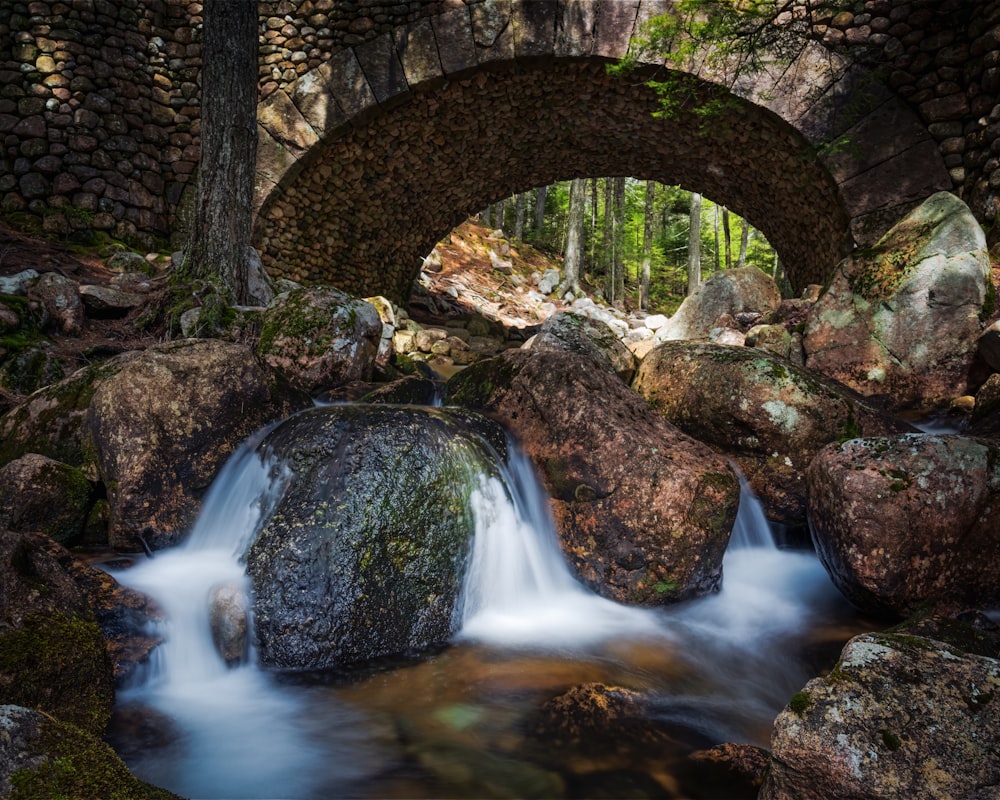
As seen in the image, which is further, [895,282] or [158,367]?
[895,282]

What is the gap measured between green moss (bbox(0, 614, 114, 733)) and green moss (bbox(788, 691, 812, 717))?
7.23 feet

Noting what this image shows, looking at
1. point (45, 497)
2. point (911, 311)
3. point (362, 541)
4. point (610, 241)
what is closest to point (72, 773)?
point (362, 541)

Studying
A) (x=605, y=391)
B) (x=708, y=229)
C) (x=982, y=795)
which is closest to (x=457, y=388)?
(x=605, y=391)

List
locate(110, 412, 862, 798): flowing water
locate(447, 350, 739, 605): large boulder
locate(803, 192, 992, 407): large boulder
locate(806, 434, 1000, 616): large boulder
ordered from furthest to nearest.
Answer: locate(803, 192, 992, 407): large boulder, locate(447, 350, 739, 605): large boulder, locate(806, 434, 1000, 616): large boulder, locate(110, 412, 862, 798): flowing water

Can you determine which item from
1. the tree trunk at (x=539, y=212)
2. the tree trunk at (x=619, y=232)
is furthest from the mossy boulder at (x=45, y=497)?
the tree trunk at (x=539, y=212)

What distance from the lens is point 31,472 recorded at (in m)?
3.16

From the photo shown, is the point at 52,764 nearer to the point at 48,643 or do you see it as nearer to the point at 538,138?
the point at 48,643

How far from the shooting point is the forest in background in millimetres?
19344

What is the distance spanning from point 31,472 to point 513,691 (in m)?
2.75

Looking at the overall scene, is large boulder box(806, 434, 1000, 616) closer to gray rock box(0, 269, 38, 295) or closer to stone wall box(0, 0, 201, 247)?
gray rock box(0, 269, 38, 295)

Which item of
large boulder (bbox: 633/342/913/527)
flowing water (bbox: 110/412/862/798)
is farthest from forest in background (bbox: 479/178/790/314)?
flowing water (bbox: 110/412/862/798)

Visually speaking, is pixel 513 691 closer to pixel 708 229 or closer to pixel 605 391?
pixel 605 391

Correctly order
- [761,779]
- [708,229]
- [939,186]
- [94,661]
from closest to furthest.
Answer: [761,779] → [94,661] → [939,186] → [708,229]

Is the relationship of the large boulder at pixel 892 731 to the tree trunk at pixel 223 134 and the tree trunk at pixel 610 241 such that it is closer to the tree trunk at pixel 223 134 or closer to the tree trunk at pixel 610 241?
the tree trunk at pixel 223 134
